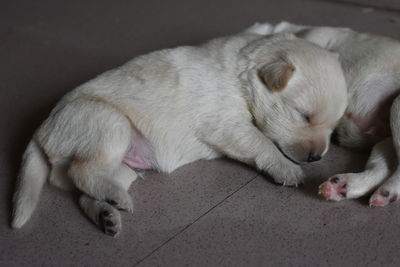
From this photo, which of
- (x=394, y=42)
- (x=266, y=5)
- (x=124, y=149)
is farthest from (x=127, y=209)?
(x=266, y=5)

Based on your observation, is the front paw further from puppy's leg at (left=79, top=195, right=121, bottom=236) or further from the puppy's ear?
puppy's leg at (left=79, top=195, right=121, bottom=236)

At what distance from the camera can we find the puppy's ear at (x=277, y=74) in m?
2.72

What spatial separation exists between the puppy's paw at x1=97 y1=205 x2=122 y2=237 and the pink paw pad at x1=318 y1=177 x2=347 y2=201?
1.06 meters

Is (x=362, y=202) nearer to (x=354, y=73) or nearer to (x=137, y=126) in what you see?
(x=354, y=73)

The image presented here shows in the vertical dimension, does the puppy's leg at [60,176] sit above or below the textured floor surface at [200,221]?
above

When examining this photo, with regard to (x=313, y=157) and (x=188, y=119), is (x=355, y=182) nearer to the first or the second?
(x=313, y=157)

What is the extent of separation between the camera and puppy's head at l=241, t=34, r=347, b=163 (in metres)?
2.73

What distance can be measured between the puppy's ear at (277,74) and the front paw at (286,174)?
0.43 m

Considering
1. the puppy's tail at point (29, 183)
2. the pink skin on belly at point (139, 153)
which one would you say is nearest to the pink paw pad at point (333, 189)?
the pink skin on belly at point (139, 153)

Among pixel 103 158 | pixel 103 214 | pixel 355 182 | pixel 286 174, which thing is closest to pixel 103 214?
pixel 103 214

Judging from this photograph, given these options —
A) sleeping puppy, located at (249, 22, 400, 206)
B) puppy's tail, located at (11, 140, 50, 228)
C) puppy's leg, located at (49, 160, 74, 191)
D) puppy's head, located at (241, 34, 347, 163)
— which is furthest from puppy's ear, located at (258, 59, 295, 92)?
puppy's tail, located at (11, 140, 50, 228)

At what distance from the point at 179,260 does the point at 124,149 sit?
0.70 meters

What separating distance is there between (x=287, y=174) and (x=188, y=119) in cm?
63

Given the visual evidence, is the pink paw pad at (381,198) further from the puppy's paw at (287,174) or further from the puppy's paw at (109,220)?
the puppy's paw at (109,220)
